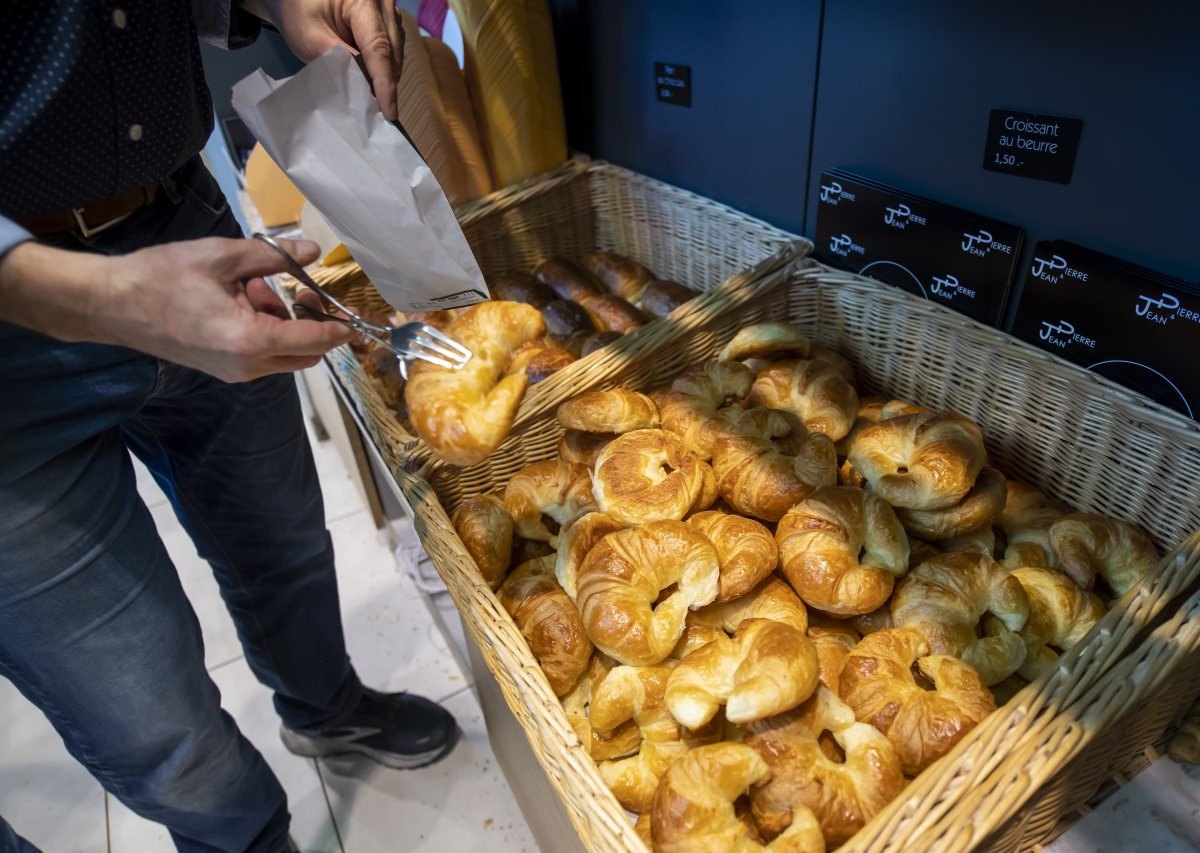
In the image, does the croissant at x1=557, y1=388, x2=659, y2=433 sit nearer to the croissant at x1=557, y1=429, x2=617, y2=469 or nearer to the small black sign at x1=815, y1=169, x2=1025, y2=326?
the croissant at x1=557, y1=429, x2=617, y2=469

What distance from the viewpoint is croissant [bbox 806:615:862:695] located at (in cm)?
83

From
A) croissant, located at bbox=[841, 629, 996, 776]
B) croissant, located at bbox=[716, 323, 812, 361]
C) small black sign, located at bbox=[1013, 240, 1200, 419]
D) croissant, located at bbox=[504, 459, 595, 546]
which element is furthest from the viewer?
croissant, located at bbox=[716, 323, 812, 361]

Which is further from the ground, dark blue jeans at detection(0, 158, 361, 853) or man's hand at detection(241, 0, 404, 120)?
man's hand at detection(241, 0, 404, 120)

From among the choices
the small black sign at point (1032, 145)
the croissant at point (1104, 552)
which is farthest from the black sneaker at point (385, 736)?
the small black sign at point (1032, 145)

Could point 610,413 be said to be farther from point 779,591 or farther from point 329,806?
point 329,806

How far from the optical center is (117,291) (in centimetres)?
61

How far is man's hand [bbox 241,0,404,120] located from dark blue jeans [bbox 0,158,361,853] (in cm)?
23

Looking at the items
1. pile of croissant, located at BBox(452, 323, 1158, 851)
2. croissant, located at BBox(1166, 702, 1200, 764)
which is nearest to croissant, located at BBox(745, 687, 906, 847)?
pile of croissant, located at BBox(452, 323, 1158, 851)

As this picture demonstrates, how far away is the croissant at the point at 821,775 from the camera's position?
26.7 inches

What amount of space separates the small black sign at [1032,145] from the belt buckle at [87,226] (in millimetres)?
1119

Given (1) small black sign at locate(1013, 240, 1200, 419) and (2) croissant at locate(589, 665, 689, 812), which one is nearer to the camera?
(2) croissant at locate(589, 665, 689, 812)

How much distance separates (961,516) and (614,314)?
2.68 feet

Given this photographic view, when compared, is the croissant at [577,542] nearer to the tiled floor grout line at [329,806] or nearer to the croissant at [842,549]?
the croissant at [842,549]

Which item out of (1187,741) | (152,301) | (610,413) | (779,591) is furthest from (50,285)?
(1187,741)
